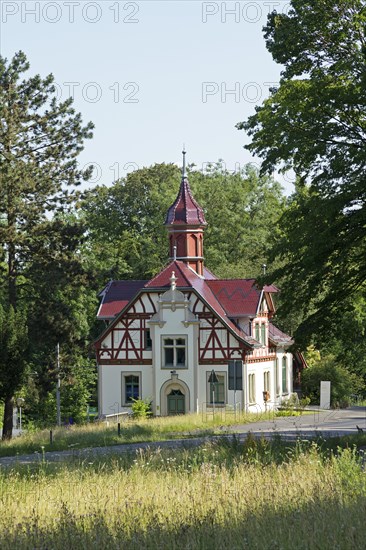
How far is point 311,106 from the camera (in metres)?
26.9

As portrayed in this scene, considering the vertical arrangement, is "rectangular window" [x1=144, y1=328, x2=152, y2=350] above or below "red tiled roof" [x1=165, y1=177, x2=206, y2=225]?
below

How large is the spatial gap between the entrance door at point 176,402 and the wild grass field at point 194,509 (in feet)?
140

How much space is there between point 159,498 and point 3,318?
95.0 feet

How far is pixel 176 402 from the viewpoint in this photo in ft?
184

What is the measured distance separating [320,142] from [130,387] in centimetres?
3298

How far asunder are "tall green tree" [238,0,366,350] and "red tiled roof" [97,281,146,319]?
30.4 metres

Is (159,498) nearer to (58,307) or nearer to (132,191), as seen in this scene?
(58,307)

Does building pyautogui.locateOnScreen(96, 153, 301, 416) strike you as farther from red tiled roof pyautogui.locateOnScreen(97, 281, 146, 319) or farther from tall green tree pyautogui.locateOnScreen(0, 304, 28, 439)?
tall green tree pyautogui.locateOnScreen(0, 304, 28, 439)

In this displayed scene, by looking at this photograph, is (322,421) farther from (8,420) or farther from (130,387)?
(130,387)

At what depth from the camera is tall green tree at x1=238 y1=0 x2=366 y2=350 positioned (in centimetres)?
2644

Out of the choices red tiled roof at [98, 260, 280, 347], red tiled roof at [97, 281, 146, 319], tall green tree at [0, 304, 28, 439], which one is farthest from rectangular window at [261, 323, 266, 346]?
tall green tree at [0, 304, 28, 439]

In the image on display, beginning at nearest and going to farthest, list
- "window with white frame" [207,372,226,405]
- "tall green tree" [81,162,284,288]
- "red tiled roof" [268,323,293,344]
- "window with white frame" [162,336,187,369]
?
"window with white frame" [207,372,226,405], "window with white frame" [162,336,187,369], "red tiled roof" [268,323,293,344], "tall green tree" [81,162,284,288]

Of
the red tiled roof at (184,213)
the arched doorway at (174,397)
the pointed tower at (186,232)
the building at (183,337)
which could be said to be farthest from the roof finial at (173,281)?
the arched doorway at (174,397)

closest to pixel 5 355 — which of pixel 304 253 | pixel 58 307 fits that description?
pixel 58 307
